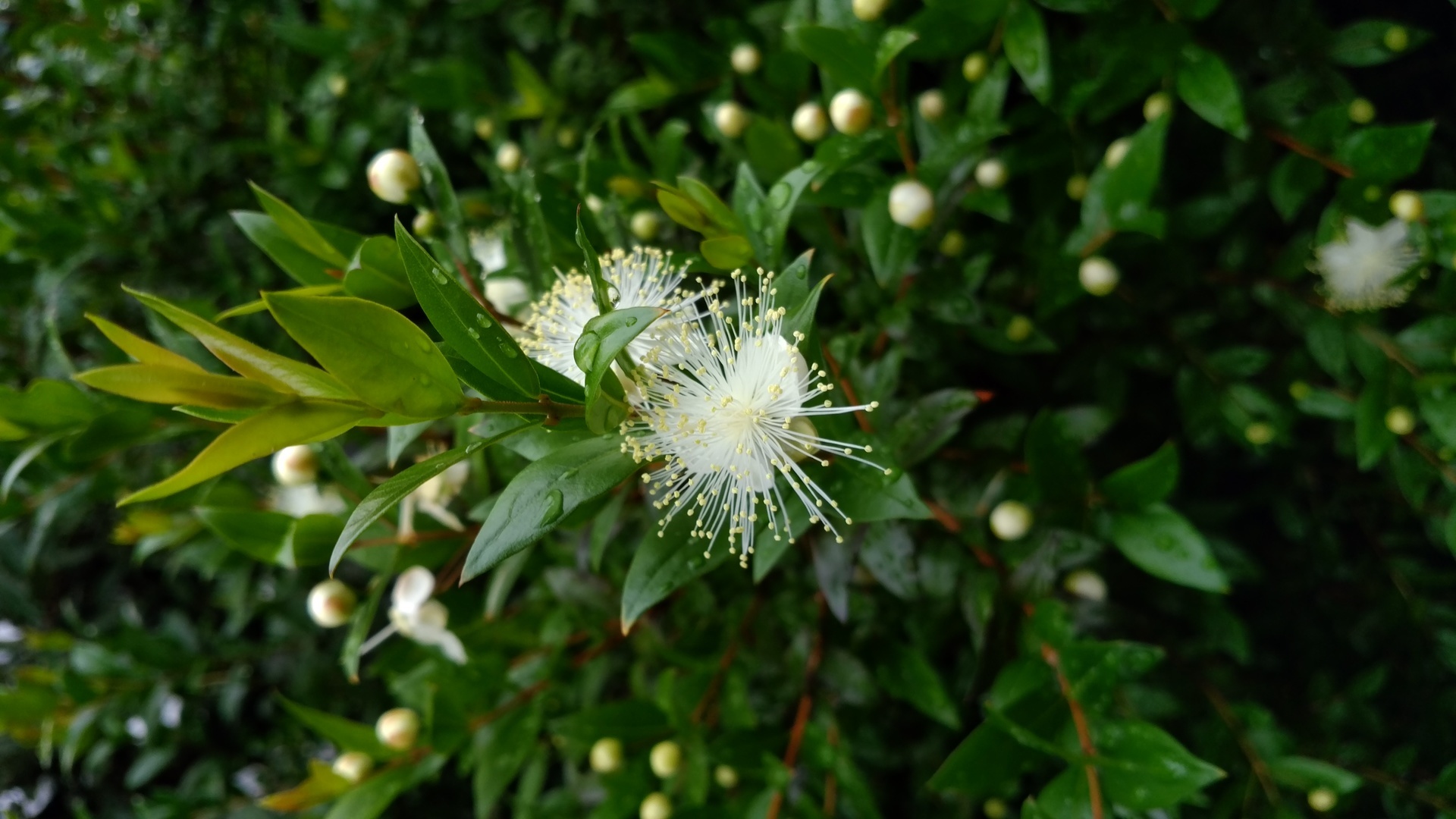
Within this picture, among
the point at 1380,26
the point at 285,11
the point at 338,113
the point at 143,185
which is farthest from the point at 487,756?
the point at 1380,26

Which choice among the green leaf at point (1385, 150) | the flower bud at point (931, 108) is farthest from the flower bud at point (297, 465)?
the green leaf at point (1385, 150)

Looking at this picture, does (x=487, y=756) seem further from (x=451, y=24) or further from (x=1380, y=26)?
(x=1380, y=26)

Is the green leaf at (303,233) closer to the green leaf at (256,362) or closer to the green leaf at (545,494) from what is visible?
the green leaf at (256,362)

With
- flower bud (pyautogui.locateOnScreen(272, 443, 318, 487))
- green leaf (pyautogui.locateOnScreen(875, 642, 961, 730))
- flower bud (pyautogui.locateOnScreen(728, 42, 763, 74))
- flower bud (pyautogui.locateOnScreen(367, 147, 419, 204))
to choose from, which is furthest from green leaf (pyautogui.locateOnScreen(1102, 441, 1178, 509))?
flower bud (pyautogui.locateOnScreen(272, 443, 318, 487))

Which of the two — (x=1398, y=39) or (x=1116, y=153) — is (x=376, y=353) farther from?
(x=1398, y=39)

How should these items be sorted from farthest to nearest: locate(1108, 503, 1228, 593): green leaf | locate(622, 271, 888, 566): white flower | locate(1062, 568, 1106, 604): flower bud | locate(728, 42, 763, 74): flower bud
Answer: locate(728, 42, 763, 74): flower bud → locate(1062, 568, 1106, 604): flower bud → locate(1108, 503, 1228, 593): green leaf → locate(622, 271, 888, 566): white flower

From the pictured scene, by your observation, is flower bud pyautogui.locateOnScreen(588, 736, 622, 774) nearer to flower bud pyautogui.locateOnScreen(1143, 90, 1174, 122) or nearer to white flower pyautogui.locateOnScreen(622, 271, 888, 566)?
→ white flower pyautogui.locateOnScreen(622, 271, 888, 566)

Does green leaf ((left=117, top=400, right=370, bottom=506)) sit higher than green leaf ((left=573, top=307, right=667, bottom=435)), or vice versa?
green leaf ((left=117, top=400, right=370, bottom=506))

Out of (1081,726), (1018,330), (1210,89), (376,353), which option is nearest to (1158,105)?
(1210,89)
